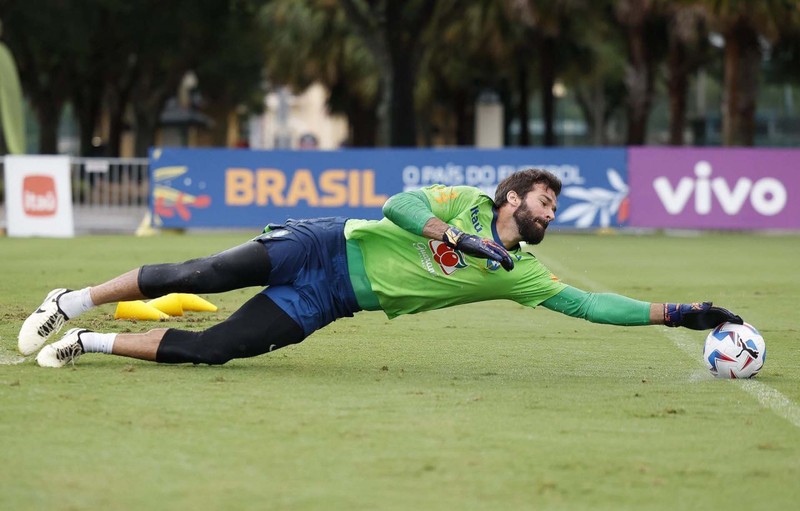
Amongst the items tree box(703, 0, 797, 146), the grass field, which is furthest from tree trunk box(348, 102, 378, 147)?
the grass field

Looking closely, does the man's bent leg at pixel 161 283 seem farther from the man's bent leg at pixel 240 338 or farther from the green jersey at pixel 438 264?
the green jersey at pixel 438 264

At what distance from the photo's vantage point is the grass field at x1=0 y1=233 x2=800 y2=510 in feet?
15.5

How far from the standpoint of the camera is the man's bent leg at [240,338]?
24.2 feet

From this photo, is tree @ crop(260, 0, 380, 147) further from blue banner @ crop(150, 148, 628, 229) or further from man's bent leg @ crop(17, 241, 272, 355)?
man's bent leg @ crop(17, 241, 272, 355)

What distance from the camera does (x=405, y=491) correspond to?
4723mm

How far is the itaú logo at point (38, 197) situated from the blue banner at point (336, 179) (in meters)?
1.90

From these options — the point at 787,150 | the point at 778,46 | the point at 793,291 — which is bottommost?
the point at 793,291

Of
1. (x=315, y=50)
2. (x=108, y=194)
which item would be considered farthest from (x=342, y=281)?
(x=315, y=50)

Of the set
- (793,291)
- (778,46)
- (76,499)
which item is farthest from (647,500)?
(778,46)

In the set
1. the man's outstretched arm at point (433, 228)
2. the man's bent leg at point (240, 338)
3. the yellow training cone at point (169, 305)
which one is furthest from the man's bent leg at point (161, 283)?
the yellow training cone at point (169, 305)

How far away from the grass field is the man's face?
791 mm

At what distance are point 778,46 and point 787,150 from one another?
1296 cm

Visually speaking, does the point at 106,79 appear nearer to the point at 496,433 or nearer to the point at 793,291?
the point at 793,291

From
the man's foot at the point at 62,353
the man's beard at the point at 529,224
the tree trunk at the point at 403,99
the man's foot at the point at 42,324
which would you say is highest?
the tree trunk at the point at 403,99
